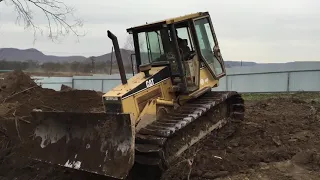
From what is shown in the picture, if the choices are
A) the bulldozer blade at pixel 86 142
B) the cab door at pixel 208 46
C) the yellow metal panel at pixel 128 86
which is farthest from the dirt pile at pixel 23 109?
the cab door at pixel 208 46

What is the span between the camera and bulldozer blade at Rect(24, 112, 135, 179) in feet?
21.4

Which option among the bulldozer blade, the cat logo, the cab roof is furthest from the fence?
the cat logo

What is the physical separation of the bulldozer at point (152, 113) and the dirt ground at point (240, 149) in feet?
1.13

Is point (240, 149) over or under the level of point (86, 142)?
under

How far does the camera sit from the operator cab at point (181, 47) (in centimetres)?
824

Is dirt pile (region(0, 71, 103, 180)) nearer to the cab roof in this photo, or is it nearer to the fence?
the cab roof

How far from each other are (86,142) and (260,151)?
3.38 meters

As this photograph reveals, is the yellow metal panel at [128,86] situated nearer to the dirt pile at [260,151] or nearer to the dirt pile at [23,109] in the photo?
the dirt pile at [260,151]

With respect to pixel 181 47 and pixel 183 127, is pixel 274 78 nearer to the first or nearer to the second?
pixel 181 47

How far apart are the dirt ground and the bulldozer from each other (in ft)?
1.13

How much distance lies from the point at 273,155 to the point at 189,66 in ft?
7.68

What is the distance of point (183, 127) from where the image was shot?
24.2 ft

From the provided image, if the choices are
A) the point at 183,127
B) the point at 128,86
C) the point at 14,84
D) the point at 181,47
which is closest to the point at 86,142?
the point at 128,86

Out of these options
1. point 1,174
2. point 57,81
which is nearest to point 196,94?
point 1,174
